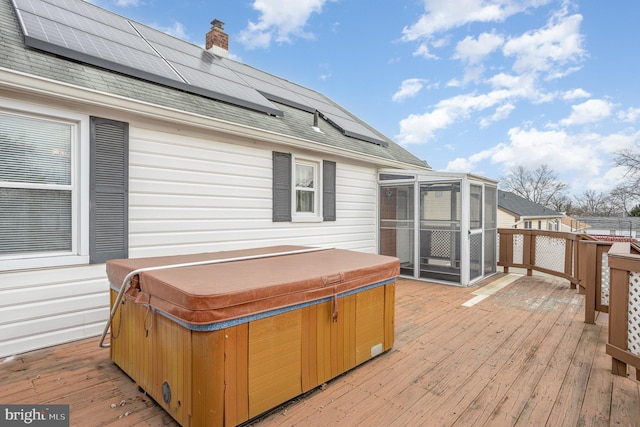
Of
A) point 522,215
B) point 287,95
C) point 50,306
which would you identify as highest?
point 287,95

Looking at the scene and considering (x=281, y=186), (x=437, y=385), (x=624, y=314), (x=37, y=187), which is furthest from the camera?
(x=281, y=186)

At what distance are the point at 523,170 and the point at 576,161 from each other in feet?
21.1

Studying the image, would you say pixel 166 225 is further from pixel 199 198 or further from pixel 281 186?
pixel 281 186

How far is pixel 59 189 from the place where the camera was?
121 inches

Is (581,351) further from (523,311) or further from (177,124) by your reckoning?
(177,124)

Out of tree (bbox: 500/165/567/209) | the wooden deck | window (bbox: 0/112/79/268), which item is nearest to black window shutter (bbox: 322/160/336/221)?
the wooden deck

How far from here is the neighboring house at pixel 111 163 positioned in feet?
9.53

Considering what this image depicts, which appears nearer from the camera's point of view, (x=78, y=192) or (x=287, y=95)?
(x=78, y=192)

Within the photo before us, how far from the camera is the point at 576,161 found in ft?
95.1

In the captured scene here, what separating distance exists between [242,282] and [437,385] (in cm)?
173

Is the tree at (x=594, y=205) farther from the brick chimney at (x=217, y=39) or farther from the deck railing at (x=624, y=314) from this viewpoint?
the brick chimney at (x=217, y=39)

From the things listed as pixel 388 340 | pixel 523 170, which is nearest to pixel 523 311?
pixel 388 340

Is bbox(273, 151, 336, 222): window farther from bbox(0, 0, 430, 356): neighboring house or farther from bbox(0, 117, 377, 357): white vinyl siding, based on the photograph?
bbox(0, 117, 377, 357): white vinyl siding

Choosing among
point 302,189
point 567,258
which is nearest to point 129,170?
point 302,189
